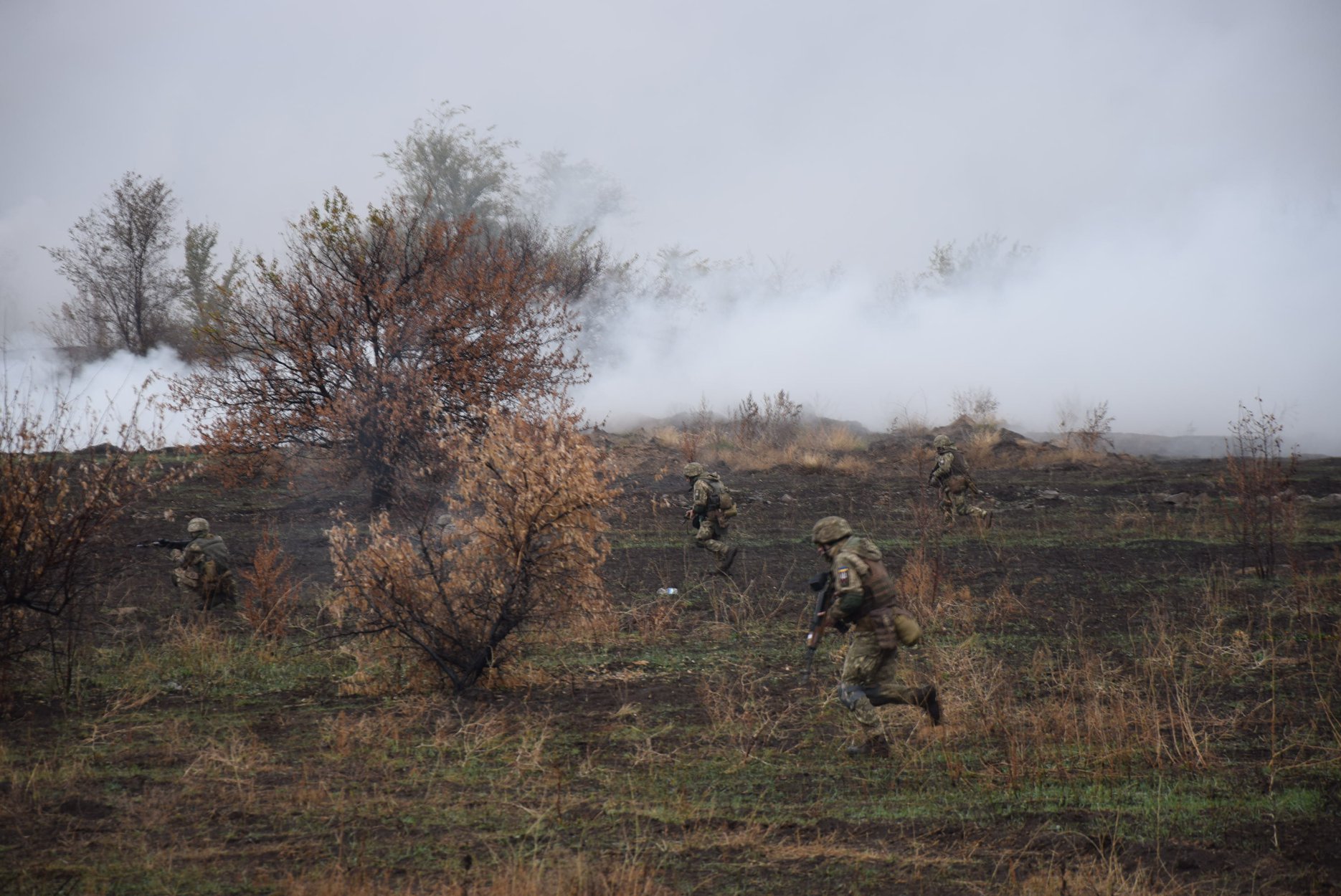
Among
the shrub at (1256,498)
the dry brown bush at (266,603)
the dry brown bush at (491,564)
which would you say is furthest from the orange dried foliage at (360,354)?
the shrub at (1256,498)

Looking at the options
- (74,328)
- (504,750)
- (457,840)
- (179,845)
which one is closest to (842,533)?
(504,750)

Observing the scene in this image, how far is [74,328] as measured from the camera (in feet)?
103

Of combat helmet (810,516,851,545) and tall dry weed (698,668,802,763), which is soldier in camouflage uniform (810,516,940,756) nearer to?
combat helmet (810,516,851,545)

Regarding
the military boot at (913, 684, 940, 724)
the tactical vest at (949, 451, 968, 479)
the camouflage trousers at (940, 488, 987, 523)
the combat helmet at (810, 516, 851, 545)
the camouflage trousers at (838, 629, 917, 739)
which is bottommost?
the military boot at (913, 684, 940, 724)

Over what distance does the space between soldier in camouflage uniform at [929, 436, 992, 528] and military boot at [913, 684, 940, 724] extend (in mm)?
8360

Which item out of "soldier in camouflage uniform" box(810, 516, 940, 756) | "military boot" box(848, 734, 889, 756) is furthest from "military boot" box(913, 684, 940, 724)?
"military boot" box(848, 734, 889, 756)

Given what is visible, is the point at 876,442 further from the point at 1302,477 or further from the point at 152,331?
the point at 152,331

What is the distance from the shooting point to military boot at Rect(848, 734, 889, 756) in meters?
5.73

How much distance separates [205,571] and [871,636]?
6.98m

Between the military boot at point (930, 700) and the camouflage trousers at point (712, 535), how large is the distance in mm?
5285

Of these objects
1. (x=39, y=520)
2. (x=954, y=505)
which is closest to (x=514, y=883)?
(x=39, y=520)

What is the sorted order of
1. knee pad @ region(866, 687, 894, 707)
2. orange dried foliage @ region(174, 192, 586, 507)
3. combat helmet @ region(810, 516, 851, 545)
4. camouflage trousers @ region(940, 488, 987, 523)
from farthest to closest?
camouflage trousers @ region(940, 488, 987, 523) → orange dried foliage @ region(174, 192, 586, 507) → combat helmet @ region(810, 516, 851, 545) → knee pad @ region(866, 687, 894, 707)

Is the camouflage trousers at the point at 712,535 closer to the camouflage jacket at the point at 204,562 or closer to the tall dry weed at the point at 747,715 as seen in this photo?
the tall dry weed at the point at 747,715

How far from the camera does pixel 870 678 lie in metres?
5.87
